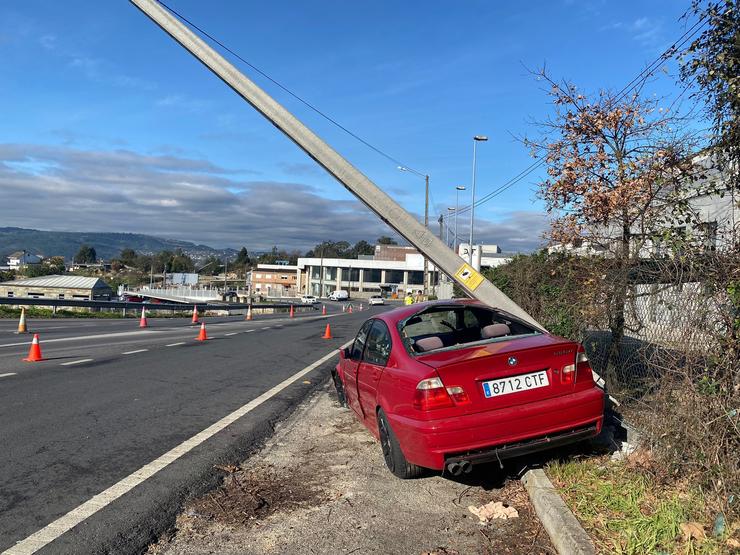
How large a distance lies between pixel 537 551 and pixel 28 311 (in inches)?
1235

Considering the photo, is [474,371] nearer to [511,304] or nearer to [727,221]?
[727,221]

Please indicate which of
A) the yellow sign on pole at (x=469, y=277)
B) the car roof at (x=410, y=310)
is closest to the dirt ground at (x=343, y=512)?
the car roof at (x=410, y=310)

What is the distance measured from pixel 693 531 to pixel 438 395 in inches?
69.9

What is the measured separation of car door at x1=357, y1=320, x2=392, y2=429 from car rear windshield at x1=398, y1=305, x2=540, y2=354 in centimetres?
24

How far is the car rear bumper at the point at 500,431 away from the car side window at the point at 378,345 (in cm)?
86

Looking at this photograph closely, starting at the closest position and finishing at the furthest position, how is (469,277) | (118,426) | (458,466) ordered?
1. (458,466)
2. (118,426)
3. (469,277)

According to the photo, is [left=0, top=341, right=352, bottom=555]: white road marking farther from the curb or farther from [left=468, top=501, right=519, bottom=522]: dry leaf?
the curb

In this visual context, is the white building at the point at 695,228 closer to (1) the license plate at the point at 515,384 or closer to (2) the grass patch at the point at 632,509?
(1) the license plate at the point at 515,384

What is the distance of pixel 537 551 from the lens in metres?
3.60

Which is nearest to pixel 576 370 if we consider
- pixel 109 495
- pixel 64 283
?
pixel 109 495

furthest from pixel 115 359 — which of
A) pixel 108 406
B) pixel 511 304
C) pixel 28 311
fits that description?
pixel 28 311

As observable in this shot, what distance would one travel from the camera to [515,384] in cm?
457

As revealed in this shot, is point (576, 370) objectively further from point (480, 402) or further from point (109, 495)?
point (109, 495)

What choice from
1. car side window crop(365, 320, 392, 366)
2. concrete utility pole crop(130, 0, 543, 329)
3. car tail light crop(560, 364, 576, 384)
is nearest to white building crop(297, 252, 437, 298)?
concrete utility pole crop(130, 0, 543, 329)
